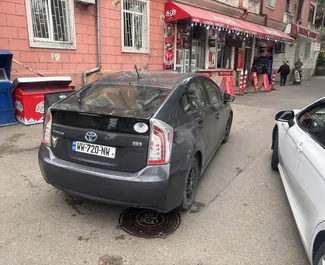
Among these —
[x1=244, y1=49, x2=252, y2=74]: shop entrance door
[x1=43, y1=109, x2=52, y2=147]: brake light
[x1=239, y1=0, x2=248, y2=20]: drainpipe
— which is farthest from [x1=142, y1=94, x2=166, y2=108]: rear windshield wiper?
[x1=244, y1=49, x2=252, y2=74]: shop entrance door

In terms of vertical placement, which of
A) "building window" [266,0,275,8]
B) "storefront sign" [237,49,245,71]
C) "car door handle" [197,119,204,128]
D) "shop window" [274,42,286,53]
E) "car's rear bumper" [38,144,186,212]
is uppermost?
"building window" [266,0,275,8]

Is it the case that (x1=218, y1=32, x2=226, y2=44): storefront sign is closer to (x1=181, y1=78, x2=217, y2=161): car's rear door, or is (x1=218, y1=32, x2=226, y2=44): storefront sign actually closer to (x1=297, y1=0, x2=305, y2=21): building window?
(x1=181, y1=78, x2=217, y2=161): car's rear door

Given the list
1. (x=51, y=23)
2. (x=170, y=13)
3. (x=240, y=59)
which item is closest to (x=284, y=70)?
(x=240, y=59)

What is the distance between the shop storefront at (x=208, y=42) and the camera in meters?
11.0

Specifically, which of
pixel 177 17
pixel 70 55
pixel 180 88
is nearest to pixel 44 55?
pixel 70 55

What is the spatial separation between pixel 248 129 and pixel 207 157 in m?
3.56

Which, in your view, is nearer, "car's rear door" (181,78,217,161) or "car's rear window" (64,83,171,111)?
"car's rear window" (64,83,171,111)

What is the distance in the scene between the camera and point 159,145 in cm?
247

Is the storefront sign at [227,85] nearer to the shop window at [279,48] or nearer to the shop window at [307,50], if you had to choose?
the shop window at [279,48]

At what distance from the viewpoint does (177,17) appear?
10578 millimetres

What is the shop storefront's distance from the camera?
36.1 ft

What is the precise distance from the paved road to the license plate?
77 centimetres

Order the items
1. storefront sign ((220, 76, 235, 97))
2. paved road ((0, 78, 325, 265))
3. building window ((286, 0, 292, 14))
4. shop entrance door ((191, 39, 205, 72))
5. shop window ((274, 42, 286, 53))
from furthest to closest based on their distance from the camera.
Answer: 1. building window ((286, 0, 292, 14))
2. shop window ((274, 42, 286, 53))
3. shop entrance door ((191, 39, 205, 72))
4. storefront sign ((220, 76, 235, 97))
5. paved road ((0, 78, 325, 265))

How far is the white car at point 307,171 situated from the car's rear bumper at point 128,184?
3.54ft
